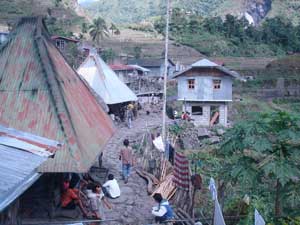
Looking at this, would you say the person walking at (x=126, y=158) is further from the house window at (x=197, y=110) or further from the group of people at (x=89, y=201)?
the house window at (x=197, y=110)

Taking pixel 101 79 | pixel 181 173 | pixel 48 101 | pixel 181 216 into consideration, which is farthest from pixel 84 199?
pixel 101 79

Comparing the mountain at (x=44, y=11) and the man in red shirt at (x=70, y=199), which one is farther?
the mountain at (x=44, y=11)

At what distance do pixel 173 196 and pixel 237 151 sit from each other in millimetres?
3255

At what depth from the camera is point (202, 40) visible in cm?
6475

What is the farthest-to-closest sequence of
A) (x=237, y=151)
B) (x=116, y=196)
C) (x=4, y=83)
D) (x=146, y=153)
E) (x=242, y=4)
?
1. (x=242, y=4)
2. (x=146, y=153)
3. (x=116, y=196)
4. (x=4, y=83)
5. (x=237, y=151)

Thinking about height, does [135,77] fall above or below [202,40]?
below

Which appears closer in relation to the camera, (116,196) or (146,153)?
(116,196)

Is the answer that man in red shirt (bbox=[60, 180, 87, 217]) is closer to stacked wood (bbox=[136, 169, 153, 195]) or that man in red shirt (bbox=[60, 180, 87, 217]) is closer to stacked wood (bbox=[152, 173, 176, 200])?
stacked wood (bbox=[152, 173, 176, 200])

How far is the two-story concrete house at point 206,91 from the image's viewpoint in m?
28.6

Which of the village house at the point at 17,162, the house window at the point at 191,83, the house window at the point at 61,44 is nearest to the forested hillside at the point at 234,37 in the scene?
the house window at the point at 61,44

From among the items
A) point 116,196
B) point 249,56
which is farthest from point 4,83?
point 249,56

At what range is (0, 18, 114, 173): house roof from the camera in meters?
8.34

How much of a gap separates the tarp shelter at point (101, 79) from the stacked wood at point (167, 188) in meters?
10.1

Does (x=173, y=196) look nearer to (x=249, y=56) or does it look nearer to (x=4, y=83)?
(x=4, y=83)
